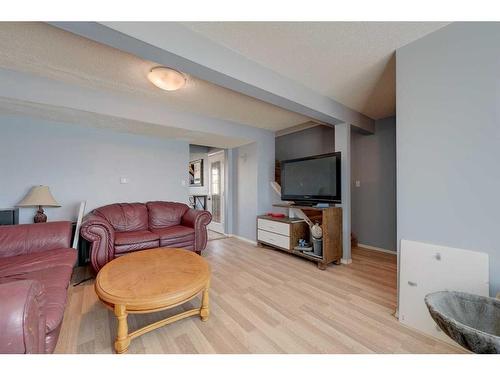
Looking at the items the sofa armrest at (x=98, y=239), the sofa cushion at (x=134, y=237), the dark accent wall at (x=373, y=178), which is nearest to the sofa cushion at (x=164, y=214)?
the sofa cushion at (x=134, y=237)

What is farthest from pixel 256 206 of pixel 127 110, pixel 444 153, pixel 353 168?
pixel 444 153

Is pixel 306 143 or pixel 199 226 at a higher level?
pixel 306 143

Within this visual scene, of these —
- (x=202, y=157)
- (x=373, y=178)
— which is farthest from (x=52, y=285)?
(x=202, y=157)

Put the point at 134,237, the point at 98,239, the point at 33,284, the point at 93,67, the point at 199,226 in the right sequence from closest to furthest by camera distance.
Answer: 1. the point at 33,284
2. the point at 93,67
3. the point at 98,239
4. the point at 134,237
5. the point at 199,226

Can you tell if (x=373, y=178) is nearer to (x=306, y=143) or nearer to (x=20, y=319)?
(x=306, y=143)

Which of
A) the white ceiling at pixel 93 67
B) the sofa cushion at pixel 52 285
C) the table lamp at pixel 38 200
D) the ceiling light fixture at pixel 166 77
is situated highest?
the white ceiling at pixel 93 67

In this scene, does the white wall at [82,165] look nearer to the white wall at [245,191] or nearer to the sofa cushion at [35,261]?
the white wall at [245,191]

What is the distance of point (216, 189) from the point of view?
5176mm

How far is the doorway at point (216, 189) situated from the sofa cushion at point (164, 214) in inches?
56.7

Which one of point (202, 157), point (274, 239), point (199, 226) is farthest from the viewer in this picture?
point (202, 157)

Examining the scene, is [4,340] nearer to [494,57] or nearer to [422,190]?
[422,190]

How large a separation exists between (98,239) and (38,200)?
2.91 feet

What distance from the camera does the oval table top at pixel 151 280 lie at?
1268 mm

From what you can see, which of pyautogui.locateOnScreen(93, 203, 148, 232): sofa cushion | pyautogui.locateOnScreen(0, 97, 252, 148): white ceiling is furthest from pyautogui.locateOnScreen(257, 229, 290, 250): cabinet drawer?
pyautogui.locateOnScreen(93, 203, 148, 232): sofa cushion
